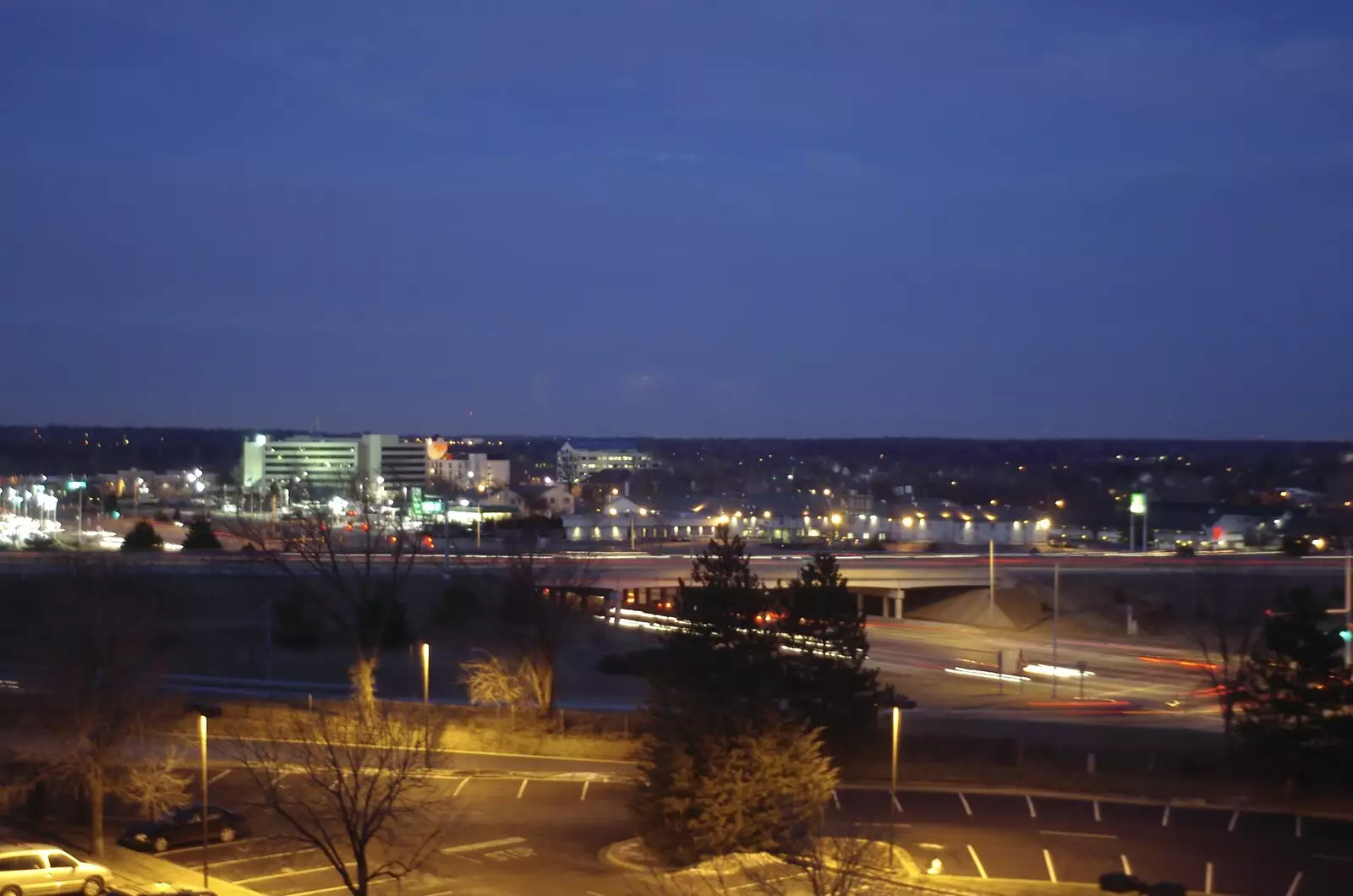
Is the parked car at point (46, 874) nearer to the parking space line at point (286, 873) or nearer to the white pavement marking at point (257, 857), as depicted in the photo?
the parking space line at point (286, 873)

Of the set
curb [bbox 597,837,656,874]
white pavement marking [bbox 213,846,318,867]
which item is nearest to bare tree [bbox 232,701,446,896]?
white pavement marking [bbox 213,846,318,867]

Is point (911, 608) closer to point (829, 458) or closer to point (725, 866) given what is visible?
point (725, 866)

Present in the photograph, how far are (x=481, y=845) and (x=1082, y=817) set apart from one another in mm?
8548

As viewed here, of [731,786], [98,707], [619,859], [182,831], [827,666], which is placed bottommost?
[619,859]

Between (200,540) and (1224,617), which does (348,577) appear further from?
(1224,617)

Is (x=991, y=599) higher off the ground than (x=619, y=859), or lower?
higher

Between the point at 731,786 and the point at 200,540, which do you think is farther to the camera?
the point at 200,540

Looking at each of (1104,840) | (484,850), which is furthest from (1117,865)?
(484,850)

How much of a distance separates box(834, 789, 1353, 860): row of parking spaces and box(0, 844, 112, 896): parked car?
31.9 feet

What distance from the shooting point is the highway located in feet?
49.9

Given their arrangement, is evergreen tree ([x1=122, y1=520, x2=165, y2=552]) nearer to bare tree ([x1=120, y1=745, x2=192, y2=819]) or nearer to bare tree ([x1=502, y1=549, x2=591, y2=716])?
bare tree ([x1=502, y1=549, x2=591, y2=716])

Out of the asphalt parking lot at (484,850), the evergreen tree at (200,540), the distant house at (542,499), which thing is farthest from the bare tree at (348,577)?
the distant house at (542,499)

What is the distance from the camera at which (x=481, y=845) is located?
16.6 m

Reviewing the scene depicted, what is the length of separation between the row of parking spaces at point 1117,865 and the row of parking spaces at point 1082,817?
882mm
